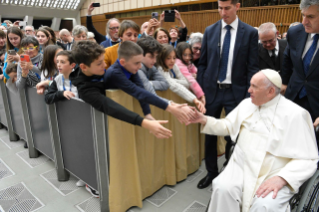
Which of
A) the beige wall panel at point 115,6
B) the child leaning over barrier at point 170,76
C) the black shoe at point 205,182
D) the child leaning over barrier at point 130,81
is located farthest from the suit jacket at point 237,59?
the beige wall panel at point 115,6

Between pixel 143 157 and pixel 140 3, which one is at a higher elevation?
pixel 140 3

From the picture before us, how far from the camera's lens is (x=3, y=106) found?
3.46 m

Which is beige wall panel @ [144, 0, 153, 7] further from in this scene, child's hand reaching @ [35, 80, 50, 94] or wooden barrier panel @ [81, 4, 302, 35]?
child's hand reaching @ [35, 80, 50, 94]

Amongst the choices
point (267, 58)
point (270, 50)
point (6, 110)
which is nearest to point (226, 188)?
point (267, 58)

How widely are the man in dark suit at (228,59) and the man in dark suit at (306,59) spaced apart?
0.32m

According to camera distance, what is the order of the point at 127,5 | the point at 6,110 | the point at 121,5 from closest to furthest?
the point at 6,110
the point at 127,5
the point at 121,5

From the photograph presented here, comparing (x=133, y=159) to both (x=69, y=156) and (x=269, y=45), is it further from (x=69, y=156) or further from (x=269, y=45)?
(x=269, y=45)

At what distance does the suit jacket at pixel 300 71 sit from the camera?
1769mm

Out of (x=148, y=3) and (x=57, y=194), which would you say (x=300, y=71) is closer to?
(x=57, y=194)

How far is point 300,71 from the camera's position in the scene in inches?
73.7

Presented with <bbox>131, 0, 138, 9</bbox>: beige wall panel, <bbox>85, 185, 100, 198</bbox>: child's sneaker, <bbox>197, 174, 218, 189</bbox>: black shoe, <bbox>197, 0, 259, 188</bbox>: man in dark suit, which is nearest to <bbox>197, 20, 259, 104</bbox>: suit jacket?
<bbox>197, 0, 259, 188</bbox>: man in dark suit

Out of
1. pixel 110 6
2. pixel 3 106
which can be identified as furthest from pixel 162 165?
pixel 110 6

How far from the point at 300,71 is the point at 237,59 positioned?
1.74ft

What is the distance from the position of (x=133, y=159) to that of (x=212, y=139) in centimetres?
92
